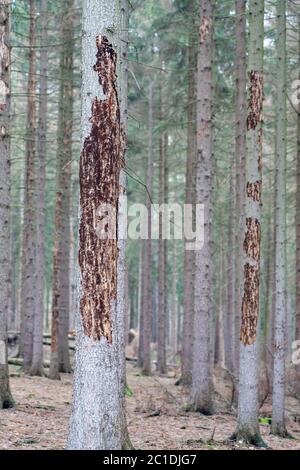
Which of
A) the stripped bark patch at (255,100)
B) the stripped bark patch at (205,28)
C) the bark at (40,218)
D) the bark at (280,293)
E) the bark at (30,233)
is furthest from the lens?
the bark at (30,233)

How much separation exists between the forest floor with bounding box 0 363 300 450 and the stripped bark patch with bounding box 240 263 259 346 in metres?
1.61

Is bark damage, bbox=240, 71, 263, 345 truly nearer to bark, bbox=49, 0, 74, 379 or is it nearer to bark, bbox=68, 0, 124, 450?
bark, bbox=68, 0, 124, 450

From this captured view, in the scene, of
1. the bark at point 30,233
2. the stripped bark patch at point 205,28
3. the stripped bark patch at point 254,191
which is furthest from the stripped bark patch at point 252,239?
the bark at point 30,233

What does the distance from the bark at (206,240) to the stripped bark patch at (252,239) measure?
267 cm

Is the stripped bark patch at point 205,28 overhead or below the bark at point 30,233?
overhead

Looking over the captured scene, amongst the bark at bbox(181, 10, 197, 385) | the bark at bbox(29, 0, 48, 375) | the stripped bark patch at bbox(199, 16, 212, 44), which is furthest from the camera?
the bark at bbox(181, 10, 197, 385)

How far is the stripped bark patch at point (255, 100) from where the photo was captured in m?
9.24

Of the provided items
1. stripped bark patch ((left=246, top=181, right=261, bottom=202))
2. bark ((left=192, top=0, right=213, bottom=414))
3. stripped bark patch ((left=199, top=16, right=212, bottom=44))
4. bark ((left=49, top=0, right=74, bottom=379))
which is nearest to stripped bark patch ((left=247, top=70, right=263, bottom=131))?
stripped bark patch ((left=246, top=181, right=261, bottom=202))

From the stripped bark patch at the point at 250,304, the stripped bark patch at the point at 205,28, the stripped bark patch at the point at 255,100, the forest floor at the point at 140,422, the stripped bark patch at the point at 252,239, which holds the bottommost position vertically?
the forest floor at the point at 140,422

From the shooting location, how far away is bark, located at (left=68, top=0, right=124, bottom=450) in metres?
5.68

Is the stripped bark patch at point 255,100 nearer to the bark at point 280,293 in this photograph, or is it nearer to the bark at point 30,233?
the bark at point 280,293

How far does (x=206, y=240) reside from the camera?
11.8 meters

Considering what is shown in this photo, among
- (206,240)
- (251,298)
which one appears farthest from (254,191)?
(206,240)

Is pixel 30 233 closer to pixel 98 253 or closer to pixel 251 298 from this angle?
pixel 251 298
